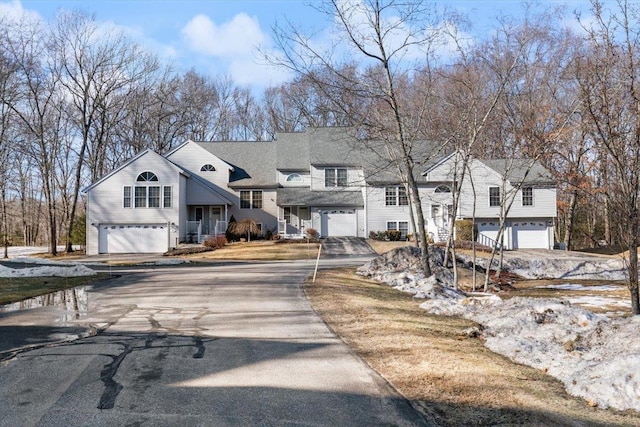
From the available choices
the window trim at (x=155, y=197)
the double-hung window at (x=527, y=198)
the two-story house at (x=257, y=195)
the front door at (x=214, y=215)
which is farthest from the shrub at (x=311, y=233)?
the double-hung window at (x=527, y=198)

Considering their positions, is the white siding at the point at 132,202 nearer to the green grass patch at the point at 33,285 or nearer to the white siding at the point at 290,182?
the white siding at the point at 290,182

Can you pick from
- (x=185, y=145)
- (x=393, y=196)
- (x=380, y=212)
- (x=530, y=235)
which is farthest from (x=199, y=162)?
(x=530, y=235)

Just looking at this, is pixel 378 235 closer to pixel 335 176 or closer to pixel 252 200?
pixel 335 176

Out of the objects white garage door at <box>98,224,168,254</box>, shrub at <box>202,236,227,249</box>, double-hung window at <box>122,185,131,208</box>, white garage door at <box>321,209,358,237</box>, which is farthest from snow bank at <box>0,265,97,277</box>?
white garage door at <box>321,209,358,237</box>

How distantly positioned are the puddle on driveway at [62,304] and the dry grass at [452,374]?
529 centimetres

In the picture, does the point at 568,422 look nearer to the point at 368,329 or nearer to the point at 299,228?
the point at 368,329

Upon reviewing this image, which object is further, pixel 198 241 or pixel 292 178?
A: pixel 292 178

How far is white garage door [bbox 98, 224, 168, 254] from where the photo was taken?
38469 mm

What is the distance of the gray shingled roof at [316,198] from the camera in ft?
136

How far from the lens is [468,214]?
40625 mm

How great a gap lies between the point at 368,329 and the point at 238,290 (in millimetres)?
6391

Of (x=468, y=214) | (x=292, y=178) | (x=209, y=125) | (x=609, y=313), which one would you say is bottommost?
(x=609, y=313)

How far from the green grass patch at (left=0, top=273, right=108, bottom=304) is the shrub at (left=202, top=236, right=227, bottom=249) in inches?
619

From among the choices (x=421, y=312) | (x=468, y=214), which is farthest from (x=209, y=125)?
(x=421, y=312)
